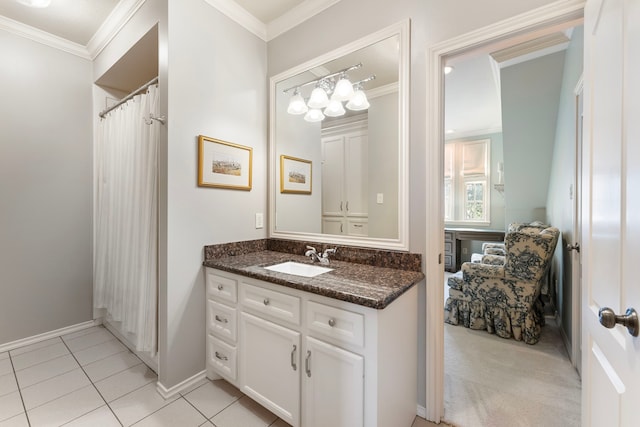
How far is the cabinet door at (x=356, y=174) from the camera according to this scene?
194cm

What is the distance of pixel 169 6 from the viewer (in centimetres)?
171

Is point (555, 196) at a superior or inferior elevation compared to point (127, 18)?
inferior

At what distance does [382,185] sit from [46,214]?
2989 mm

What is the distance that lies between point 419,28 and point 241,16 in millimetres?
1391

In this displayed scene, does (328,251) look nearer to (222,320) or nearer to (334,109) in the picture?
(222,320)

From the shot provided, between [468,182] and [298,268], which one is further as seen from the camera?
[468,182]

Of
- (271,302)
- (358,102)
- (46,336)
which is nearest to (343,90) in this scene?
(358,102)

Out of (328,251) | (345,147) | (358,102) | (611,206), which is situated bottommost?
(328,251)

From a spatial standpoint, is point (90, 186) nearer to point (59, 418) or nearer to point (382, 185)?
point (59, 418)

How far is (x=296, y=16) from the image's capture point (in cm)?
213

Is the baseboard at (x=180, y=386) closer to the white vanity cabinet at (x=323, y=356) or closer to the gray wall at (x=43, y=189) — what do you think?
the white vanity cabinet at (x=323, y=356)

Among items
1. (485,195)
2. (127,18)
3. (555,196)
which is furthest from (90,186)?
(485,195)

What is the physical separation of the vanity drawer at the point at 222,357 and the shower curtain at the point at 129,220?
379mm

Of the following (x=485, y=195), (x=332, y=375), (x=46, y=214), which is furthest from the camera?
(x=485, y=195)
